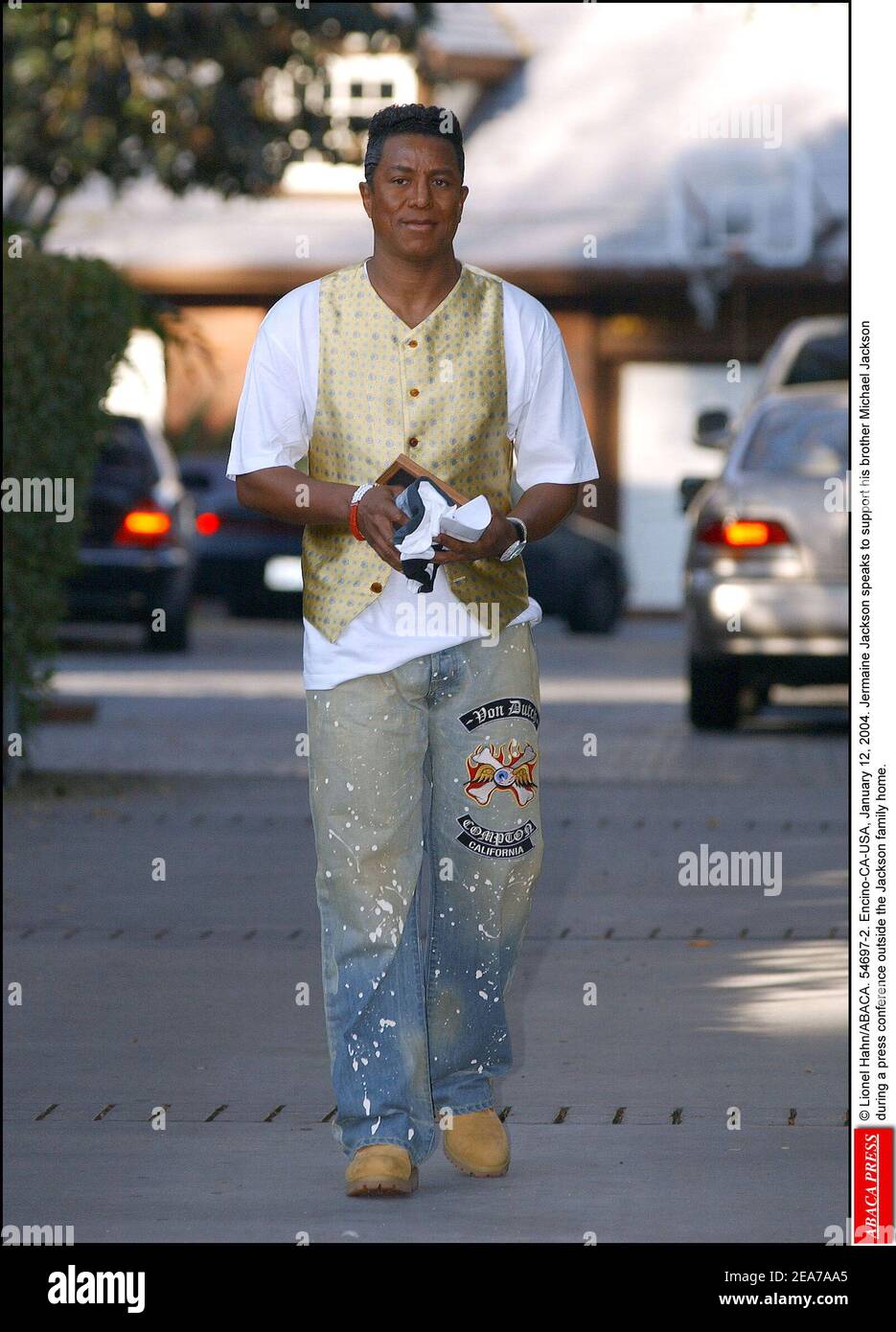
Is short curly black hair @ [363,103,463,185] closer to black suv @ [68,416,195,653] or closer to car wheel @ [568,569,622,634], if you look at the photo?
black suv @ [68,416,195,653]

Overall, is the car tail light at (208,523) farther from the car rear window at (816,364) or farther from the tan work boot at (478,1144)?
the tan work boot at (478,1144)

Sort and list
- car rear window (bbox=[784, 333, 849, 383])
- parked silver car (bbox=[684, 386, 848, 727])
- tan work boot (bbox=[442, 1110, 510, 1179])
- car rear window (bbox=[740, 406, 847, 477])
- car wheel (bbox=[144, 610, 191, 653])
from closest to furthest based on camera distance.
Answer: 1. tan work boot (bbox=[442, 1110, 510, 1179])
2. parked silver car (bbox=[684, 386, 848, 727])
3. car rear window (bbox=[740, 406, 847, 477])
4. car rear window (bbox=[784, 333, 849, 383])
5. car wheel (bbox=[144, 610, 191, 653])

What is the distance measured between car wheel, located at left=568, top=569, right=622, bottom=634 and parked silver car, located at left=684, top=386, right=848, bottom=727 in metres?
9.61

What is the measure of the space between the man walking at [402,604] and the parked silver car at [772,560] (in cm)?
841

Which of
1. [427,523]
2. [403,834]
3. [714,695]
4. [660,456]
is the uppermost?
[660,456]

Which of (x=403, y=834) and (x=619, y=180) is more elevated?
(x=619, y=180)

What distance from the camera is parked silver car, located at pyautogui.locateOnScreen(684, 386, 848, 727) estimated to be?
45.2ft

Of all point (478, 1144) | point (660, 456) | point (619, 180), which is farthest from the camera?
point (619, 180)

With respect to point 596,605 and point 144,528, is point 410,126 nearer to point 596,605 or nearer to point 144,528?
point 144,528

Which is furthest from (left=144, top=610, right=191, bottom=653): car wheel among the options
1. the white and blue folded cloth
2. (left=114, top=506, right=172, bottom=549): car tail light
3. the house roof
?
the white and blue folded cloth

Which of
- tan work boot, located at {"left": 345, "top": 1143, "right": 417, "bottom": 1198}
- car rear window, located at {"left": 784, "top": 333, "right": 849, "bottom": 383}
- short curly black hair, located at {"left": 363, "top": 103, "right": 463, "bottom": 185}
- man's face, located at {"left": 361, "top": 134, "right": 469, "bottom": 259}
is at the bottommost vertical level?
tan work boot, located at {"left": 345, "top": 1143, "right": 417, "bottom": 1198}

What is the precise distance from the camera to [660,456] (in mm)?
29219

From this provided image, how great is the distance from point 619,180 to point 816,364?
1399 cm

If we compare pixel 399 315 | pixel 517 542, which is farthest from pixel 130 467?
pixel 517 542
